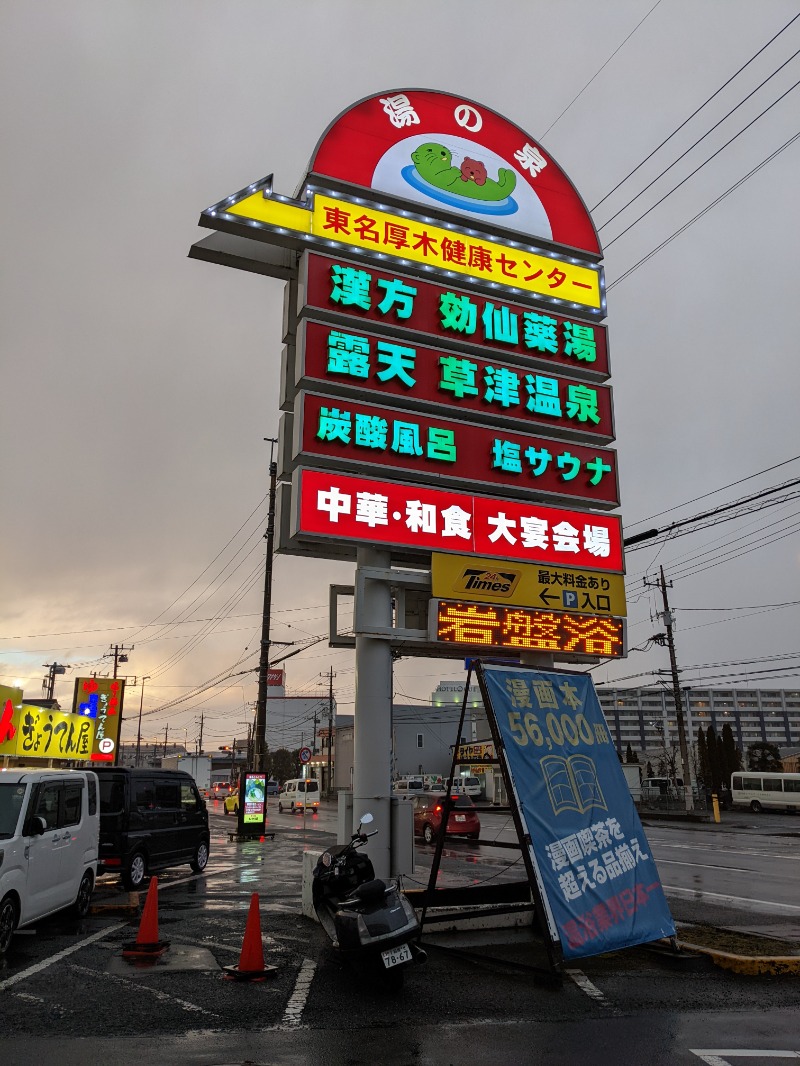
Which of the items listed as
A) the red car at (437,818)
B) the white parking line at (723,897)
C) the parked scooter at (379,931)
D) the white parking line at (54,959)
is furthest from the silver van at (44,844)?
the red car at (437,818)

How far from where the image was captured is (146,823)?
597 inches

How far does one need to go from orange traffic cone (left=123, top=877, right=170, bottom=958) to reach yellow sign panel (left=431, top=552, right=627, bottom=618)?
18.1 ft

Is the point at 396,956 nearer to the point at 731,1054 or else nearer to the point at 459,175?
the point at 731,1054

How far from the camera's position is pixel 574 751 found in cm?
927

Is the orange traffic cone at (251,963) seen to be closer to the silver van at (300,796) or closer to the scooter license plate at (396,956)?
the scooter license plate at (396,956)

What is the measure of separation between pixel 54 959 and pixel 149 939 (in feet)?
3.41

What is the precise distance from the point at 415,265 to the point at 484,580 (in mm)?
5761

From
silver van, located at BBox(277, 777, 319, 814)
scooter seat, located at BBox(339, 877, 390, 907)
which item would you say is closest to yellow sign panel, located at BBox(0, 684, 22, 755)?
scooter seat, located at BBox(339, 877, 390, 907)

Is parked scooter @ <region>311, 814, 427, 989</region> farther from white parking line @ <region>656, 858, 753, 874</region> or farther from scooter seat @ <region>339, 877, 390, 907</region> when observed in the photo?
white parking line @ <region>656, 858, 753, 874</region>

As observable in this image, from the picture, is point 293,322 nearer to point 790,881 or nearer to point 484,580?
point 484,580

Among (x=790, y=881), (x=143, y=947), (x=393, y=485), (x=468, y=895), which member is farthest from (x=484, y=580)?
(x=790, y=881)

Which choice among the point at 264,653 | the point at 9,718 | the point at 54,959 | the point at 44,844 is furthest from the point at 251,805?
the point at 54,959

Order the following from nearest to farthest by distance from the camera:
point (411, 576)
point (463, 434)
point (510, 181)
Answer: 1. point (411, 576)
2. point (463, 434)
3. point (510, 181)

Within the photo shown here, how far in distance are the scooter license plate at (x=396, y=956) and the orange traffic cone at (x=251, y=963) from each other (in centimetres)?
154
